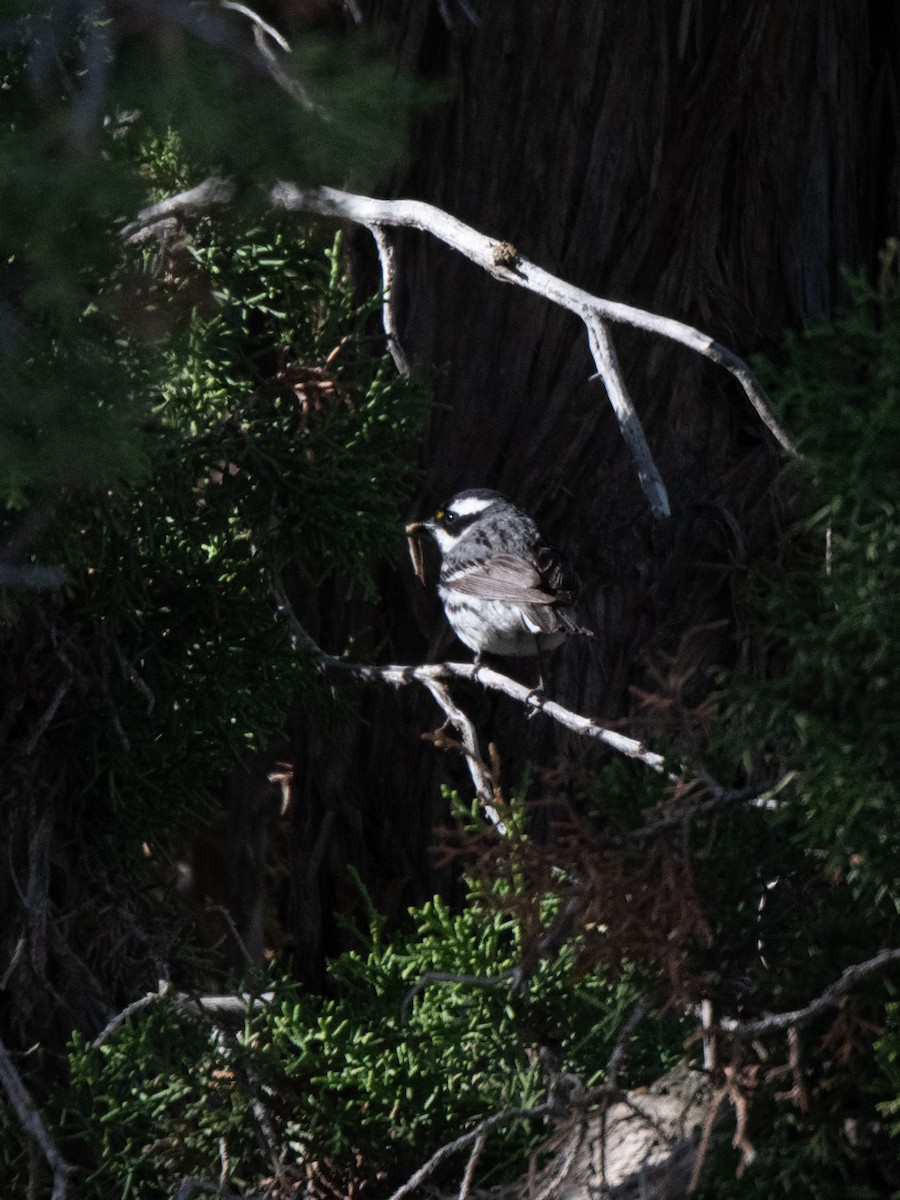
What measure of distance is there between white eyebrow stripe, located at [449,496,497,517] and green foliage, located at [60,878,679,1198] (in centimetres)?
175

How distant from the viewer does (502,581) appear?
4.22 metres

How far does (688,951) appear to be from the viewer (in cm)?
175

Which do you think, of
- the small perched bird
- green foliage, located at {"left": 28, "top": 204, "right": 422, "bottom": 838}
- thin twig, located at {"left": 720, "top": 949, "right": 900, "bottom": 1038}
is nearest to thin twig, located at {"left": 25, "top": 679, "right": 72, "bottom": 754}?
green foliage, located at {"left": 28, "top": 204, "right": 422, "bottom": 838}

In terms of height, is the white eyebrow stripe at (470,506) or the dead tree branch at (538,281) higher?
the dead tree branch at (538,281)

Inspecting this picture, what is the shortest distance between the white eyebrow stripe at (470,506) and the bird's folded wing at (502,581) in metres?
0.19

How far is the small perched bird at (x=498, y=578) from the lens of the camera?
3.85 m

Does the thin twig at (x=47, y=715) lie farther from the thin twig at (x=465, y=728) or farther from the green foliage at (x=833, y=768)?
the green foliage at (x=833, y=768)

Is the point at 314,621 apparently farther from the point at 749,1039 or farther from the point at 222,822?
the point at 749,1039

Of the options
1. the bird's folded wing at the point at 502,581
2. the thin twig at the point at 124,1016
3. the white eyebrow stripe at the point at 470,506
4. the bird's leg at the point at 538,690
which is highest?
the white eyebrow stripe at the point at 470,506

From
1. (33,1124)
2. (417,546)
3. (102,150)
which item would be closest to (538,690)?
(417,546)

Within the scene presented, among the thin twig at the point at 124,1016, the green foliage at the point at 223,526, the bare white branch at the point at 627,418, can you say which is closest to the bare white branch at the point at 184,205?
the green foliage at the point at 223,526

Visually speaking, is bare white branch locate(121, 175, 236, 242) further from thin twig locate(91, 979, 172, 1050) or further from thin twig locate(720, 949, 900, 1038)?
thin twig locate(720, 949, 900, 1038)

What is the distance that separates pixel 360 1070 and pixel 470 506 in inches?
81.8

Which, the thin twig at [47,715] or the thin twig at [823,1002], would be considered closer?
the thin twig at [823,1002]
